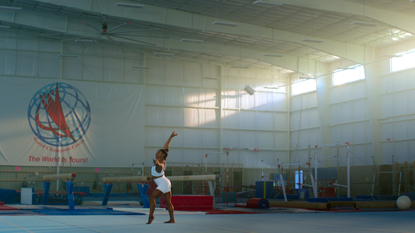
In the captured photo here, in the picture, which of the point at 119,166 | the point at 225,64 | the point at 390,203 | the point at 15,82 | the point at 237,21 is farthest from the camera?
the point at 225,64

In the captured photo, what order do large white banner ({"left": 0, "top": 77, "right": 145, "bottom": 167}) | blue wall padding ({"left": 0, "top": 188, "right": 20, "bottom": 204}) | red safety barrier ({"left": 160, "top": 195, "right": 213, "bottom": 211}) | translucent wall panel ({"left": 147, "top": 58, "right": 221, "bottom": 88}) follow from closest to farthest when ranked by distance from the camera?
red safety barrier ({"left": 160, "top": 195, "right": 213, "bottom": 211})
blue wall padding ({"left": 0, "top": 188, "right": 20, "bottom": 204})
large white banner ({"left": 0, "top": 77, "right": 145, "bottom": 167})
translucent wall panel ({"left": 147, "top": 58, "right": 221, "bottom": 88})

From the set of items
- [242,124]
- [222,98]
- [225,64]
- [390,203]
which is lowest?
[390,203]

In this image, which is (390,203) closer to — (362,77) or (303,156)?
(362,77)

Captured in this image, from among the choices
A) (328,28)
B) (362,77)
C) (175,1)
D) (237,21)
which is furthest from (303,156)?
(175,1)

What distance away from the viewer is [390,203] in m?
13.9

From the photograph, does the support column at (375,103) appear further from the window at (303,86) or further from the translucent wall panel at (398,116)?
the window at (303,86)

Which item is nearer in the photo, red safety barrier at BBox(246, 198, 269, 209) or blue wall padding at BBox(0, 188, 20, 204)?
red safety barrier at BBox(246, 198, 269, 209)

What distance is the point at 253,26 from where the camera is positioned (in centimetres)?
2280

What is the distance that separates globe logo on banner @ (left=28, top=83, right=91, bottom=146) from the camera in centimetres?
2472

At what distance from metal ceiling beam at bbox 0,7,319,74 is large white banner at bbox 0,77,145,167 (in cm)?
351

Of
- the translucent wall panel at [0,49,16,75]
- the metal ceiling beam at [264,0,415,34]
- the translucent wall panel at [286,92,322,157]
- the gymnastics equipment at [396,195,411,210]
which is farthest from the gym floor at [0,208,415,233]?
the translucent wall panel at [286,92,322,157]

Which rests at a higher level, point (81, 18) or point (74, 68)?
point (81, 18)

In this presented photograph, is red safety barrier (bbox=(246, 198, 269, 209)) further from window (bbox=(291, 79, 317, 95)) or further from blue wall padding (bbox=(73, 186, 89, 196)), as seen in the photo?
window (bbox=(291, 79, 317, 95))

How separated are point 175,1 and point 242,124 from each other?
42.5 ft
